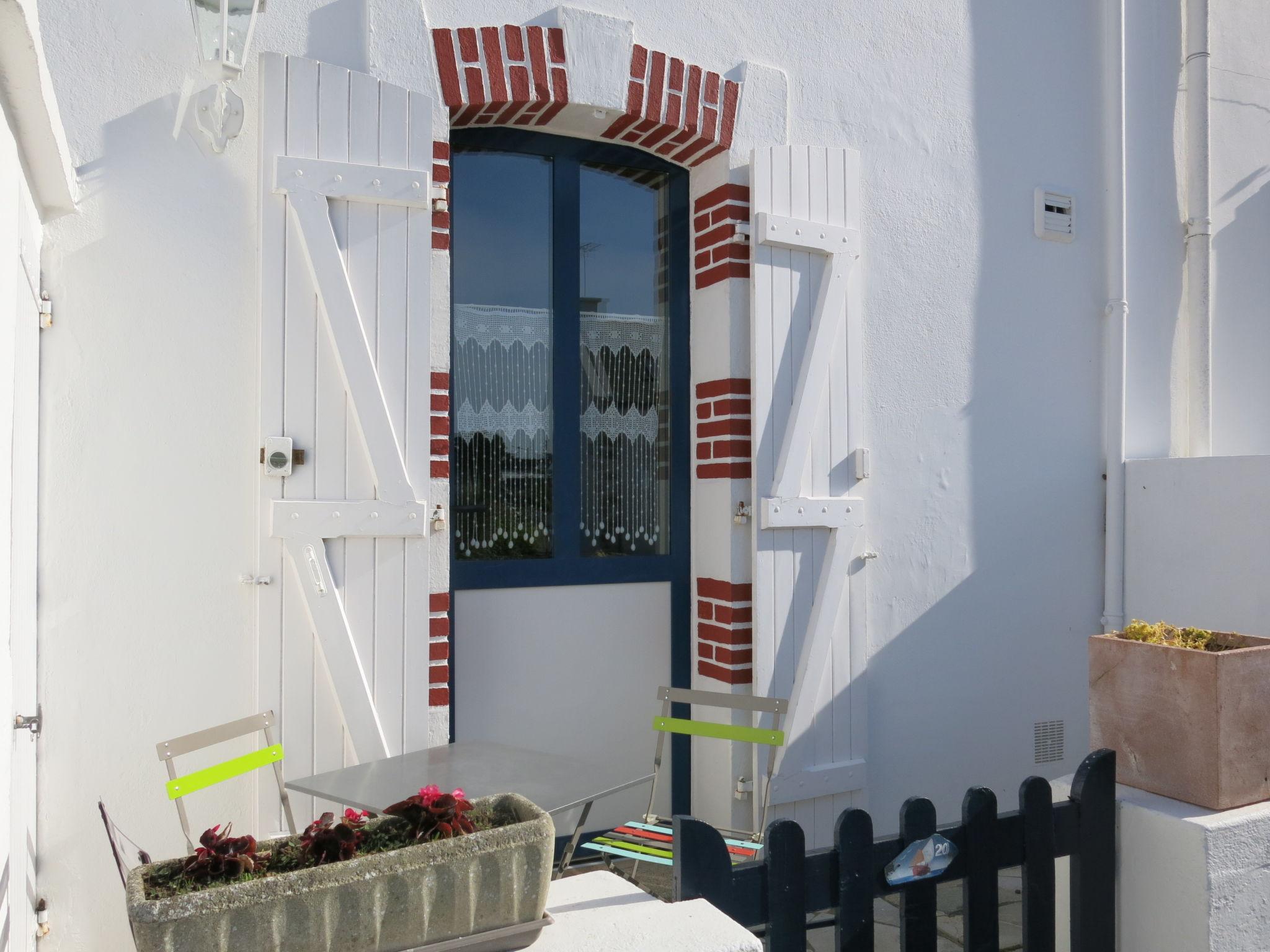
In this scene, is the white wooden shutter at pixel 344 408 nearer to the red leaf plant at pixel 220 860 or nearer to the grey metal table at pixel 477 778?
the grey metal table at pixel 477 778

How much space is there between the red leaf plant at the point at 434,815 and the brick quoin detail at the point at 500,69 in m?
2.47

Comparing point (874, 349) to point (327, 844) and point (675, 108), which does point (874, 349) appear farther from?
point (327, 844)

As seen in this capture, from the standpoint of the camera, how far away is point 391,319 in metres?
3.33

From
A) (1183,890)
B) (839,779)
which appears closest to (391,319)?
(839,779)

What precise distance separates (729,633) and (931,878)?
1745 millimetres

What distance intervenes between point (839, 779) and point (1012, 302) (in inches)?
85.4

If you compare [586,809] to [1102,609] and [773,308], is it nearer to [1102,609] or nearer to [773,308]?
[773,308]

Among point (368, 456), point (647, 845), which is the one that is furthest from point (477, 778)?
point (368, 456)

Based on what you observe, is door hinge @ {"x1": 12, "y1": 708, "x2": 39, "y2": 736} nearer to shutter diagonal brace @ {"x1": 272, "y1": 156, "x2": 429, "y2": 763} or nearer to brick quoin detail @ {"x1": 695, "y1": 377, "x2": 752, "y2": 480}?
shutter diagonal brace @ {"x1": 272, "y1": 156, "x2": 429, "y2": 763}

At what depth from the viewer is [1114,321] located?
4.80 m

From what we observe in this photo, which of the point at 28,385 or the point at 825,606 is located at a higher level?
the point at 28,385

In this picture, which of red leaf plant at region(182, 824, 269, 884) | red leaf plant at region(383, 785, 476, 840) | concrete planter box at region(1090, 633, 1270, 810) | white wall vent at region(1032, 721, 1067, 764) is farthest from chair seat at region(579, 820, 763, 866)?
white wall vent at region(1032, 721, 1067, 764)

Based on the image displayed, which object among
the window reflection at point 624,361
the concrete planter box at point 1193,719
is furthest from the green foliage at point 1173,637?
the window reflection at point 624,361

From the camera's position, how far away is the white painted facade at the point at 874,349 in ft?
9.97
